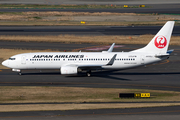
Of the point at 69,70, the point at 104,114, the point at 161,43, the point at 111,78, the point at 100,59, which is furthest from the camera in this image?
the point at 161,43

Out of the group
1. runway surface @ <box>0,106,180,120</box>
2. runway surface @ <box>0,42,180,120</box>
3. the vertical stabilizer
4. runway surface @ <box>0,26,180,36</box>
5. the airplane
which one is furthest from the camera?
runway surface @ <box>0,26,180,36</box>

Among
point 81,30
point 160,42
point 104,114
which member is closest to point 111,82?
point 160,42

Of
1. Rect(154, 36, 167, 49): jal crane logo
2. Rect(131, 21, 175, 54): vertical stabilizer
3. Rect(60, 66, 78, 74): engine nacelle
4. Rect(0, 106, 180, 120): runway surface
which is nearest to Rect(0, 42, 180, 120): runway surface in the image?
Rect(0, 106, 180, 120): runway surface

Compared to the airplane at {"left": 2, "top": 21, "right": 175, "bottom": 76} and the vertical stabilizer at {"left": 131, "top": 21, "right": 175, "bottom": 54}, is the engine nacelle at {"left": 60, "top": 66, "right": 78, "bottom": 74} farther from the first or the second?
the vertical stabilizer at {"left": 131, "top": 21, "right": 175, "bottom": 54}

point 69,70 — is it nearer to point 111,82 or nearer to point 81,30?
point 111,82

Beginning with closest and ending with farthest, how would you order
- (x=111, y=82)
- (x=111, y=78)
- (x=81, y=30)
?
(x=111, y=82) < (x=111, y=78) < (x=81, y=30)

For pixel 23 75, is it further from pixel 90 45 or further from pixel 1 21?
pixel 1 21

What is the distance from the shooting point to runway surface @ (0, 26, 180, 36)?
96.8 m

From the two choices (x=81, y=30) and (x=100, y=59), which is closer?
(x=100, y=59)

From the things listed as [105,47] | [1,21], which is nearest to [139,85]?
[105,47]

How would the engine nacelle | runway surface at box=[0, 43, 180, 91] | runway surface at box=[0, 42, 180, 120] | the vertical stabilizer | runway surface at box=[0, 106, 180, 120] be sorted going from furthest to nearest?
the vertical stabilizer → the engine nacelle → runway surface at box=[0, 43, 180, 91] → runway surface at box=[0, 42, 180, 120] → runway surface at box=[0, 106, 180, 120]

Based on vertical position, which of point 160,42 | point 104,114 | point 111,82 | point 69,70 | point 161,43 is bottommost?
point 104,114

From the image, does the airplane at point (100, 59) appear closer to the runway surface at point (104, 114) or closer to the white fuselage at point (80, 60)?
the white fuselage at point (80, 60)

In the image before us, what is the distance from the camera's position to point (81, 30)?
102 m
